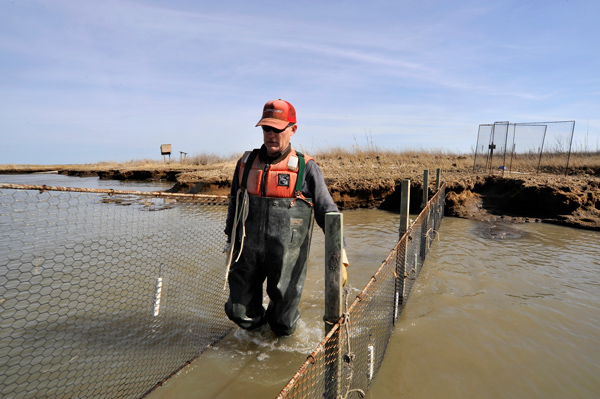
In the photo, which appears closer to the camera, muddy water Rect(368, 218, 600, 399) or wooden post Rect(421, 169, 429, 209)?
muddy water Rect(368, 218, 600, 399)

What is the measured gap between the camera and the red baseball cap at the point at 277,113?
2.75 m

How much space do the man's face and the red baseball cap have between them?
2.2 inches

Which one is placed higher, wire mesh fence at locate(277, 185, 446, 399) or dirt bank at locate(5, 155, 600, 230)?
dirt bank at locate(5, 155, 600, 230)

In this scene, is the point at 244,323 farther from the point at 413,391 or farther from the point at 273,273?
the point at 413,391

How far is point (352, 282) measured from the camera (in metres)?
5.65

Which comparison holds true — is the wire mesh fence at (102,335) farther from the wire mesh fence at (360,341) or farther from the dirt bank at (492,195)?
the dirt bank at (492,195)

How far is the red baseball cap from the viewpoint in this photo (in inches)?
108

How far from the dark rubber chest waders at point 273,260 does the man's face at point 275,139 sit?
6.8 inches

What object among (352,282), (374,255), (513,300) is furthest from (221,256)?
(513,300)

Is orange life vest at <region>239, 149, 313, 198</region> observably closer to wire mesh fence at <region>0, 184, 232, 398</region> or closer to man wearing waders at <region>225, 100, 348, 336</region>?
man wearing waders at <region>225, 100, 348, 336</region>

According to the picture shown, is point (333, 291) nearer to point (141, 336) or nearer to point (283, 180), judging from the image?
point (283, 180)

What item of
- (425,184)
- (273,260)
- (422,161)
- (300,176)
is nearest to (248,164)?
(300,176)

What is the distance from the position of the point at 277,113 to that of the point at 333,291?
1.44 m

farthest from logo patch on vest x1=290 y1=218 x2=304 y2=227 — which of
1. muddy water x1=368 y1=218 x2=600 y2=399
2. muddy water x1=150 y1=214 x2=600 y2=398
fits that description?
muddy water x1=368 y1=218 x2=600 y2=399
